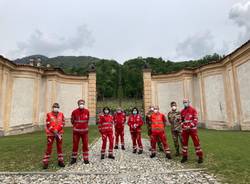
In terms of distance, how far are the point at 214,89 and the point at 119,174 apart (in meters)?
12.3

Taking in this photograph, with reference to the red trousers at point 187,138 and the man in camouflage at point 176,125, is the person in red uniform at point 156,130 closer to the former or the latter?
the man in camouflage at point 176,125

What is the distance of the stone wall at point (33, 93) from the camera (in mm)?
12719

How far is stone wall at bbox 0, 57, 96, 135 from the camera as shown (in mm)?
12719

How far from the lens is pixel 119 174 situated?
4535 mm

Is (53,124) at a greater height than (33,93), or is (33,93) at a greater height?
(33,93)

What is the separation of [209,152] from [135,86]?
18.2 meters

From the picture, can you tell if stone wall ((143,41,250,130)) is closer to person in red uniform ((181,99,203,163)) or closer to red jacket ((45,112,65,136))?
person in red uniform ((181,99,203,163))

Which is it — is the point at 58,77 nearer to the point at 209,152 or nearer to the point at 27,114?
the point at 27,114

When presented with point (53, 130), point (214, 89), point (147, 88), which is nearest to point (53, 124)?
point (53, 130)

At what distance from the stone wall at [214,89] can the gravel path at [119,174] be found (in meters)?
9.30

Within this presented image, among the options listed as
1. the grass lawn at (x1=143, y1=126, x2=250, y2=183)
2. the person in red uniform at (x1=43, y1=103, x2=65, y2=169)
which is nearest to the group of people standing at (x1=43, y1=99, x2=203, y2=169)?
the person in red uniform at (x1=43, y1=103, x2=65, y2=169)

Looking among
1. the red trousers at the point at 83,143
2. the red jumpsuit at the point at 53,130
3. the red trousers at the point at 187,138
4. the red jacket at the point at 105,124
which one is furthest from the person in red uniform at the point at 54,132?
the red trousers at the point at 187,138

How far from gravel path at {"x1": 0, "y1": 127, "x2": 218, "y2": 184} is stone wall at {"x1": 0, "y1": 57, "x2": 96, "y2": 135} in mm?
9687

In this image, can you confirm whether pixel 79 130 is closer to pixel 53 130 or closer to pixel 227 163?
pixel 53 130
